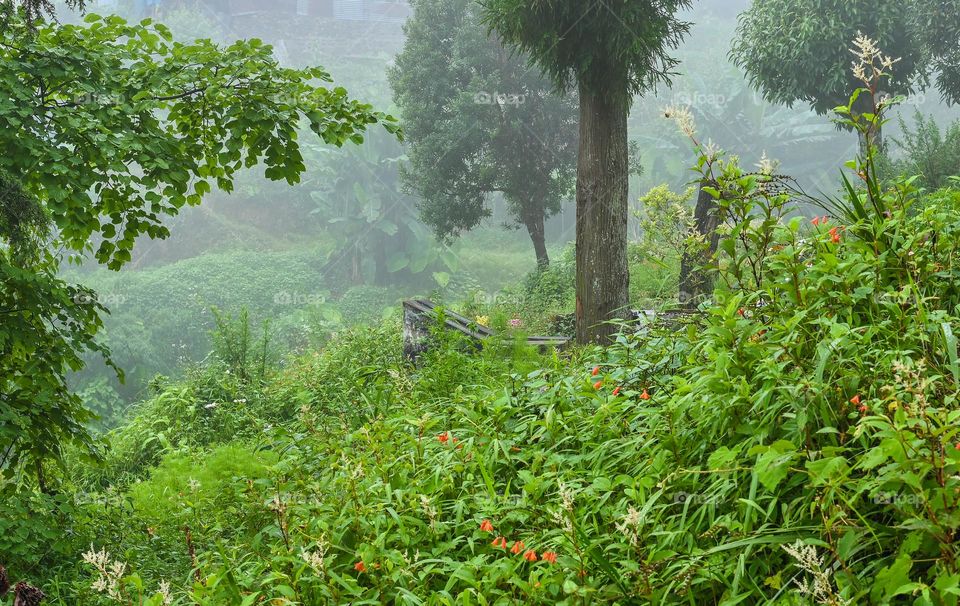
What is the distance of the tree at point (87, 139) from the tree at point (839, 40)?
15412 millimetres

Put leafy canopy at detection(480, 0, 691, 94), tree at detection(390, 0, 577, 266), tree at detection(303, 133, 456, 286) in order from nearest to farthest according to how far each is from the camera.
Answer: leafy canopy at detection(480, 0, 691, 94)
tree at detection(390, 0, 577, 266)
tree at detection(303, 133, 456, 286)

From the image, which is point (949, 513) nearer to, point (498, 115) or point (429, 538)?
point (429, 538)

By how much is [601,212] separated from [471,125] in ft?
43.9

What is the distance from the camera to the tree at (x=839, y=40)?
17.8 m

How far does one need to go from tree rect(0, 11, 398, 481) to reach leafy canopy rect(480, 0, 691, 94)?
2932 millimetres

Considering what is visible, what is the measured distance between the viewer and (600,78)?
26.6ft

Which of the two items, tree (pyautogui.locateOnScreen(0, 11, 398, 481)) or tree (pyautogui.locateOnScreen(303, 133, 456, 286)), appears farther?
tree (pyautogui.locateOnScreen(303, 133, 456, 286))

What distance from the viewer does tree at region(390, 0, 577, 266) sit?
21.2 metres

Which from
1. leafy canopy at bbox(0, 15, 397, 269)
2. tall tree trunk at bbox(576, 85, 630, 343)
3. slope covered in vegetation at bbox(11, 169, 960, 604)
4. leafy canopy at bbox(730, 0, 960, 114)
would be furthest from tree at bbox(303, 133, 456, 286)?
slope covered in vegetation at bbox(11, 169, 960, 604)

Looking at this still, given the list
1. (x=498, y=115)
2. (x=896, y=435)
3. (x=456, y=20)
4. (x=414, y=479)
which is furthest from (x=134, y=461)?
(x=456, y=20)

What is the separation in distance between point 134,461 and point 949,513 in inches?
397

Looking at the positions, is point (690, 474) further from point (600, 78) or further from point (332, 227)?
point (332, 227)

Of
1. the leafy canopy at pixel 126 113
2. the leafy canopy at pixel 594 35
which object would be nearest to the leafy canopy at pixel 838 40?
the leafy canopy at pixel 594 35

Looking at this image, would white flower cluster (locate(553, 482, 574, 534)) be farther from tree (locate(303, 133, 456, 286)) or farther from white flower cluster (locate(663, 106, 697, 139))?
Answer: tree (locate(303, 133, 456, 286))
